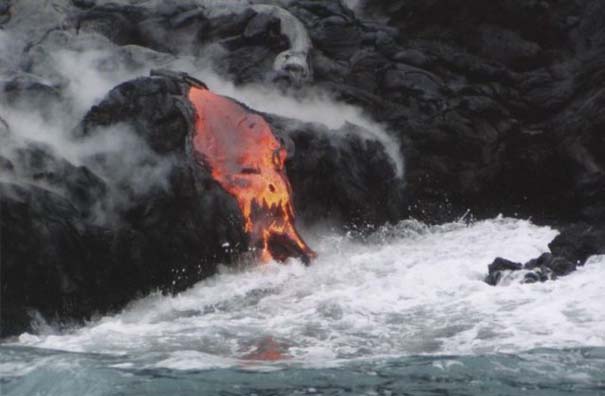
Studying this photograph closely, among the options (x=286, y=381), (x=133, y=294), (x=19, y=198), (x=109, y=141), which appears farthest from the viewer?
(x=109, y=141)

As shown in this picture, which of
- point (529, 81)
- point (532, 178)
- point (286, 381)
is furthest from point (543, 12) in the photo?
point (286, 381)

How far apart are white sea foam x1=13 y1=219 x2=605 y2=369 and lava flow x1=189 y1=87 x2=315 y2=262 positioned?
0.47 metres

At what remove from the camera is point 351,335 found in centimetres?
1001

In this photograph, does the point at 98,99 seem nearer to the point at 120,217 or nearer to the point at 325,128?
the point at 120,217

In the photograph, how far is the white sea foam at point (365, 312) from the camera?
9.42 meters

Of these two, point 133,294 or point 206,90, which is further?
point 206,90

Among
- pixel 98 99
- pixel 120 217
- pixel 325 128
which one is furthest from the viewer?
pixel 325 128

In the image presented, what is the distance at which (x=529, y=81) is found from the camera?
58.3 feet

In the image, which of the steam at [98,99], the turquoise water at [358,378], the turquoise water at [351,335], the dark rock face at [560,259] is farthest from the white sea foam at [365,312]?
the steam at [98,99]

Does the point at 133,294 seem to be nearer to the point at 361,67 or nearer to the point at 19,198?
the point at 19,198

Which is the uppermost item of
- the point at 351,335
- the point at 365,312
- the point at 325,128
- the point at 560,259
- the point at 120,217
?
the point at 325,128

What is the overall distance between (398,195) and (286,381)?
8550 mm

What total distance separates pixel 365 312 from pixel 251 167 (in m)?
3.74

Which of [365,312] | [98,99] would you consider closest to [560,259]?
[365,312]
